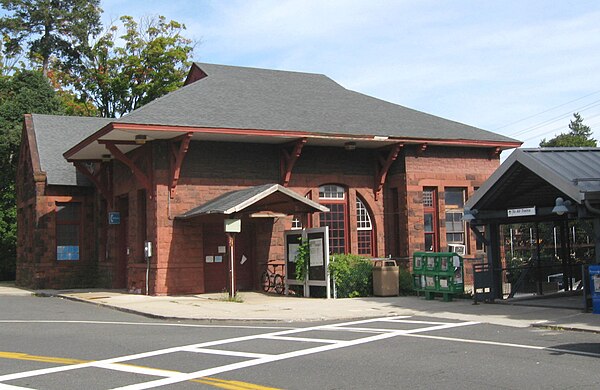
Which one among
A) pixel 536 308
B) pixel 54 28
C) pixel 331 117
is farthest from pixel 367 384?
pixel 54 28

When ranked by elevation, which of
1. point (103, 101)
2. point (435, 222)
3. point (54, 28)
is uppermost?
point (54, 28)

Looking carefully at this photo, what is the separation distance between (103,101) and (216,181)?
32306 millimetres

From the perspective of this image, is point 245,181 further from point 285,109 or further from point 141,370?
point 141,370

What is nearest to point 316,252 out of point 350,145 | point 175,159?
point 350,145

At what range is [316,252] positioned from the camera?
71.9 feet

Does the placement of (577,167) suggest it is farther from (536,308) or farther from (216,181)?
(216,181)

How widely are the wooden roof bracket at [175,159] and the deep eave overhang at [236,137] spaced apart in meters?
0.33

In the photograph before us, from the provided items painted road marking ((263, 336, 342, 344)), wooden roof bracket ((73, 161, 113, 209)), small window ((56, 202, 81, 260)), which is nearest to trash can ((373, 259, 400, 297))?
painted road marking ((263, 336, 342, 344))

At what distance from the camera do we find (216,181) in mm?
24234

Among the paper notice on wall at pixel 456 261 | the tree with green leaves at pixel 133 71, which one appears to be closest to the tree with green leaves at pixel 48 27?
the tree with green leaves at pixel 133 71

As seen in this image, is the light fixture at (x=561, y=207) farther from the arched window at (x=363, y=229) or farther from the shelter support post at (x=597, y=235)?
the arched window at (x=363, y=229)

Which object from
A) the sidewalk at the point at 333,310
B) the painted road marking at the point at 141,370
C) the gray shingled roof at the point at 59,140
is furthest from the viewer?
the gray shingled roof at the point at 59,140

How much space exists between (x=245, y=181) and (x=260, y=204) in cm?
209

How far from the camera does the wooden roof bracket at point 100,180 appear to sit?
2884 cm
